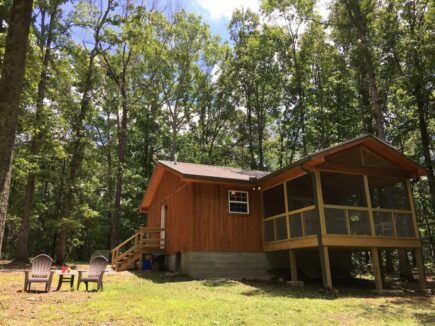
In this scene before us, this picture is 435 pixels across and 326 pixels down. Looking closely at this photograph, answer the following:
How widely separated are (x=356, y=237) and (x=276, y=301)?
4.47 metres

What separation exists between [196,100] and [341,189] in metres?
22.2

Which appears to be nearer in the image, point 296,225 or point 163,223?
point 296,225

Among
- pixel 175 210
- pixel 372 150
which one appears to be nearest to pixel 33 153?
pixel 175 210

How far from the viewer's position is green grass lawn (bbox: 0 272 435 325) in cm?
727

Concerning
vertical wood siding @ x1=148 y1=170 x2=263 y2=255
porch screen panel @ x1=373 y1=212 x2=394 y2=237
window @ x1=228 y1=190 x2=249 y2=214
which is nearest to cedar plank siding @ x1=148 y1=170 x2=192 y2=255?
vertical wood siding @ x1=148 y1=170 x2=263 y2=255

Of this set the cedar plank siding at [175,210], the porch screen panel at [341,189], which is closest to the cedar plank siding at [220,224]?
the cedar plank siding at [175,210]

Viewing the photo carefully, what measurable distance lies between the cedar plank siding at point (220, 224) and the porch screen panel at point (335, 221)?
377 centimetres

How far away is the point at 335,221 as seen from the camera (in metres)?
12.7

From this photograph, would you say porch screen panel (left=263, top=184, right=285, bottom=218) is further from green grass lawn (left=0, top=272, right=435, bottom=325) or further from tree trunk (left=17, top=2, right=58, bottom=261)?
tree trunk (left=17, top=2, right=58, bottom=261)

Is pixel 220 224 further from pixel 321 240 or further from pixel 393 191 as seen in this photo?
pixel 393 191

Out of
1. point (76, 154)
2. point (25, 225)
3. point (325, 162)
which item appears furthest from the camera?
point (76, 154)

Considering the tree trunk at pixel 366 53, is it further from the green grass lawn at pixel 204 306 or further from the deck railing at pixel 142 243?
the deck railing at pixel 142 243

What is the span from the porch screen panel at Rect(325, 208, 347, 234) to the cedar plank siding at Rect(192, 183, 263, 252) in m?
3.77

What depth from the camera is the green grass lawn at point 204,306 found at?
727 cm
